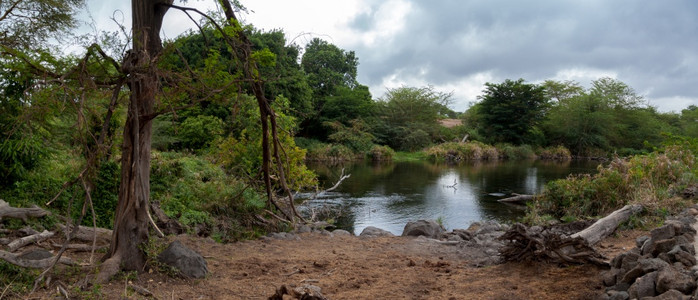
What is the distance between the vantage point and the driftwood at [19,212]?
5668 millimetres

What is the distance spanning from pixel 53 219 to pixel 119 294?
281 cm

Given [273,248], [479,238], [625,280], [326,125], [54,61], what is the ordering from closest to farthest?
[625,280] → [54,61] → [273,248] → [479,238] → [326,125]

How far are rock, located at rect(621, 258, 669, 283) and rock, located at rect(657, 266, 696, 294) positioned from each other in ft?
0.74

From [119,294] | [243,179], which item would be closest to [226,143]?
[243,179]

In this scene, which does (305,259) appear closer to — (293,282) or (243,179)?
(293,282)

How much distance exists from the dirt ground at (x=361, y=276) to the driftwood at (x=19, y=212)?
1721 millimetres

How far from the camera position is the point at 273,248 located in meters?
6.93

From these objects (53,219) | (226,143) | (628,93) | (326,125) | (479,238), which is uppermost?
(628,93)

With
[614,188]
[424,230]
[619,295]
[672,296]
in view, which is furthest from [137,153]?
[614,188]

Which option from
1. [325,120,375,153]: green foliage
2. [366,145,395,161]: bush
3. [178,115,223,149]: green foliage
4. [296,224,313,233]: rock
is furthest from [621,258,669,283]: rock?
[366,145,395,161]: bush

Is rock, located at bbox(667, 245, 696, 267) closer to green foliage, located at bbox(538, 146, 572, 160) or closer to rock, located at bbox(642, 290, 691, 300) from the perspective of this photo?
rock, located at bbox(642, 290, 691, 300)

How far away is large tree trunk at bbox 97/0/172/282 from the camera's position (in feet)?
14.0

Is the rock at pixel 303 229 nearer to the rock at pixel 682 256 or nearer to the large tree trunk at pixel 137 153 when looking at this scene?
the large tree trunk at pixel 137 153

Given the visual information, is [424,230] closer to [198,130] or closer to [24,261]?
[24,261]
